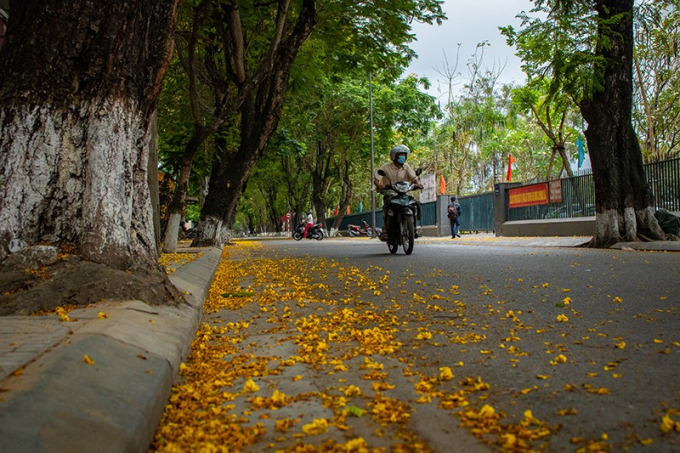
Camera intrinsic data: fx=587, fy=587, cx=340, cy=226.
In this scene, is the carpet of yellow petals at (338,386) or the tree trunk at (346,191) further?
the tree trunk at (346,191)

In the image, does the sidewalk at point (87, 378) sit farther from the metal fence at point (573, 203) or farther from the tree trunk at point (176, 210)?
the metal fence at point (573, 203)

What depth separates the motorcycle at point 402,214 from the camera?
10.6 m

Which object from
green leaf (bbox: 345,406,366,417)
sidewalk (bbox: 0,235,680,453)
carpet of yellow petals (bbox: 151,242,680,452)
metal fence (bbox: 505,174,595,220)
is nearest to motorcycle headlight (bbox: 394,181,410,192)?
carpet of yellow petals (bbox: 151,242,680,452)

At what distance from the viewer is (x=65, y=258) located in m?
3.61

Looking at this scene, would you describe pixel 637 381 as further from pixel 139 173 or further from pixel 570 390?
pixel 139 173

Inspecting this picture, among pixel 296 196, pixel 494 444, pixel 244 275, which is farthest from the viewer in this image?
pixel 296 196

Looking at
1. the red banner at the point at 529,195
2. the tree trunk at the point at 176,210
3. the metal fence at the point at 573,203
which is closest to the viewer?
the tree trunk at the point at 176,210

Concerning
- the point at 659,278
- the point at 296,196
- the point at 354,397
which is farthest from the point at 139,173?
the point at 296,196

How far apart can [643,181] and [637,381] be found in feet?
36.1

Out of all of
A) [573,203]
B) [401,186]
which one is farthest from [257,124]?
[573,203]

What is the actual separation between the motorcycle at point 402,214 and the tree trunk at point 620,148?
4384 millimetres

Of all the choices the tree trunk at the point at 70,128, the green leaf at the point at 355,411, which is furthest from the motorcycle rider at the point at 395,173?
the green leaf at the point at 355,411

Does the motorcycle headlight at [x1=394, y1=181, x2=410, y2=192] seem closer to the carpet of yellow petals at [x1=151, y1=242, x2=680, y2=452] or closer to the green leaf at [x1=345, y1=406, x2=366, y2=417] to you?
the carpet of yellow petals at [x1=151, y1=242, x2=680, y2=452]

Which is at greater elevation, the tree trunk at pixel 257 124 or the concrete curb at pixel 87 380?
the tree trunk at pixel 257 124
